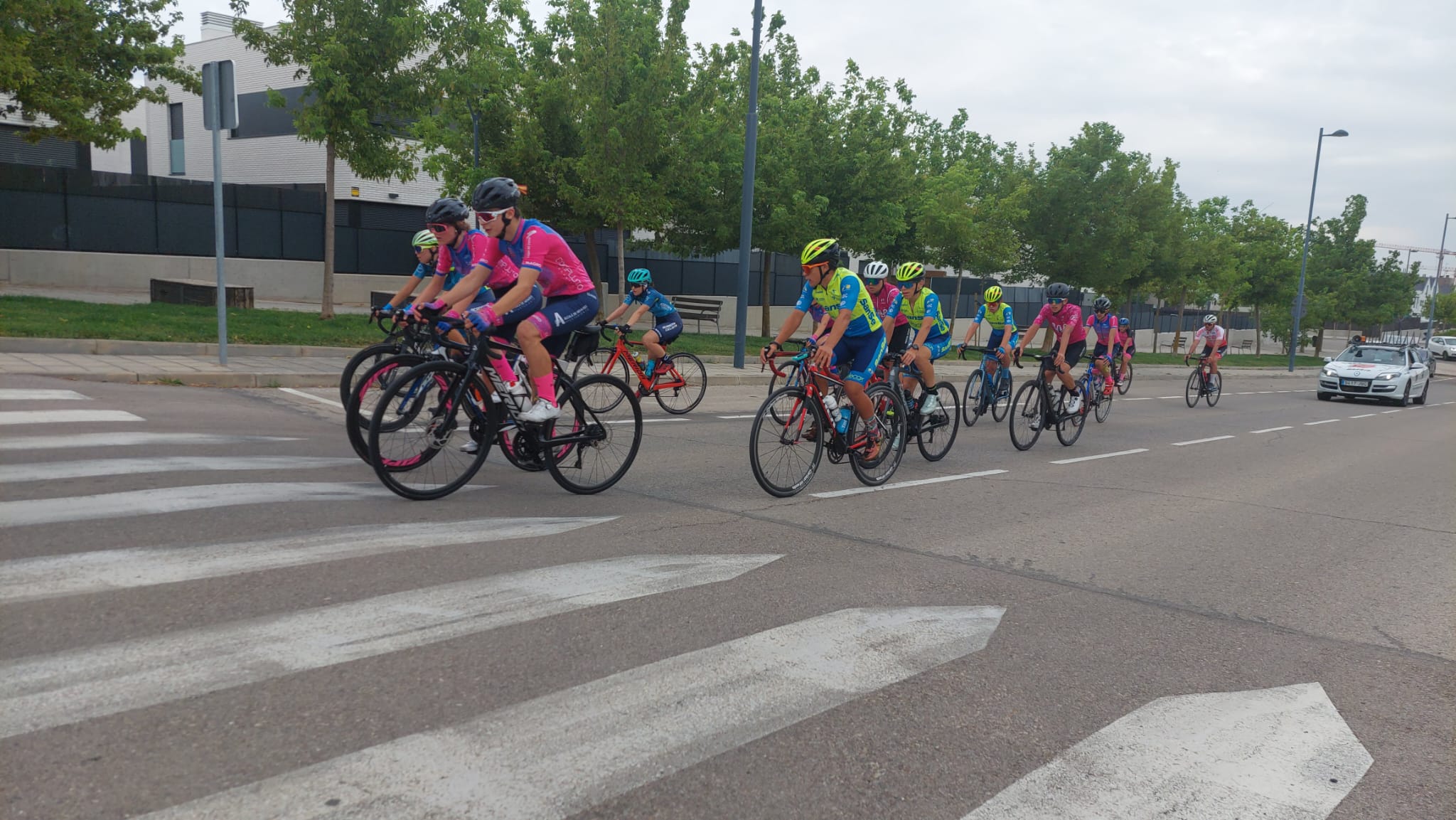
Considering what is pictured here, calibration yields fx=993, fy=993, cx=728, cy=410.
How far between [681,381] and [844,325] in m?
5.56

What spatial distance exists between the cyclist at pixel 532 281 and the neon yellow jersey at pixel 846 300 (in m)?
1.72

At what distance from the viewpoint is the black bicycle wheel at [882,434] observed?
8.14m

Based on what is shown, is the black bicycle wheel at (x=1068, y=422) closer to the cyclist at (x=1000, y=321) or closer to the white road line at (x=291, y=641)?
Answer: the cyclist at (x=1000, y=321)

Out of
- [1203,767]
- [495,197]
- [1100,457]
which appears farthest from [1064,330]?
[1203,767]

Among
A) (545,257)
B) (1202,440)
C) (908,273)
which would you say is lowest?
(1202,440)

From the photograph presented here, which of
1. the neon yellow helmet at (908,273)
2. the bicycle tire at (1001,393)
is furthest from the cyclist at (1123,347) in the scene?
the neon yellow helmet at (908,273)

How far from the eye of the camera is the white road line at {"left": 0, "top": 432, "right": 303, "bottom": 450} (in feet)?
23.4

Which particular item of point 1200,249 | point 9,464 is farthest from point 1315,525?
point 1200,249

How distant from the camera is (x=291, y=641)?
3826 millimetres

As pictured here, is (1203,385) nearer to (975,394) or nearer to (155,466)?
(975,394)

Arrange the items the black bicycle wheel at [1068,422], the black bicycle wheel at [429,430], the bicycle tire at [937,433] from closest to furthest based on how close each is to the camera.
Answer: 1. the black bicycle wheel at [429,430]
2. the bicycle tire at [937,433]
3. the black bicycle wheel at [1068,422]

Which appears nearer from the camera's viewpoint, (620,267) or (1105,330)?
(1105,330)

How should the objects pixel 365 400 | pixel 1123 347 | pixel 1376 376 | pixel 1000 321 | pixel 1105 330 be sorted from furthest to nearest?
1. pixel 1376 376
2. pixel 1123 347
3. pixel 1105 330
4. pixel 1000 321
5. pixel 365 400

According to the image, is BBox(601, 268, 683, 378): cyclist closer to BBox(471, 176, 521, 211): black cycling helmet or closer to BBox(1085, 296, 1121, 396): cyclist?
BBox(471, 176, 521, 211): black cycling helmet
